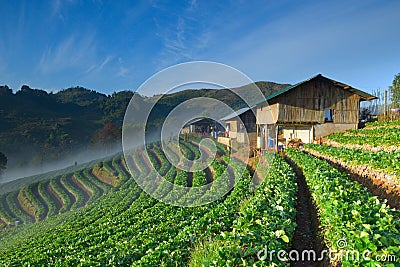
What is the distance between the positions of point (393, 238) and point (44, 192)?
41.6 m

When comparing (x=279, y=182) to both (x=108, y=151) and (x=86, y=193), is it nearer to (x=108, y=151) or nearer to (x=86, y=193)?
(x=86, y=193)

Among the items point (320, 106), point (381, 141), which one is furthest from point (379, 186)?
point (320, 106)

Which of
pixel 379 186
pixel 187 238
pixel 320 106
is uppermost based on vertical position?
pixel 320 106

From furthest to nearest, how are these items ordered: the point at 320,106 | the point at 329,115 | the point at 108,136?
1. the point at 108,136
2. the point at 329,115
3. the point at 320,106

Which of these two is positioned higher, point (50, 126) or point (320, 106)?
point (50, 126)

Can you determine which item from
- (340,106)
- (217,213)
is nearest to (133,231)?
(217,213)

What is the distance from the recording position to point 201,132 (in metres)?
53.0

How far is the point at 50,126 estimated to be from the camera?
312 feet

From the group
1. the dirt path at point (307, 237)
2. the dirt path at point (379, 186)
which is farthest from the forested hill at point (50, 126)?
the dirt path at point (307, 237)


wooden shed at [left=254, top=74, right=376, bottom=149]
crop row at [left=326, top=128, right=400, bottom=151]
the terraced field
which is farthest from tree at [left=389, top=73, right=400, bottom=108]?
the terraced field

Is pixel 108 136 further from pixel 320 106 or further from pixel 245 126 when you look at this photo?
pixel 320 106

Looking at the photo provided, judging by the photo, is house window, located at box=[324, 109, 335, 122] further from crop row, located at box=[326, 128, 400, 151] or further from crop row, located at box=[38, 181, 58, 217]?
crop row, located at box=[38, 181, 58, 217]

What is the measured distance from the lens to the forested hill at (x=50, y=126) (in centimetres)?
8131

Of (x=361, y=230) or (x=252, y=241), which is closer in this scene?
(x=361, y=230)
